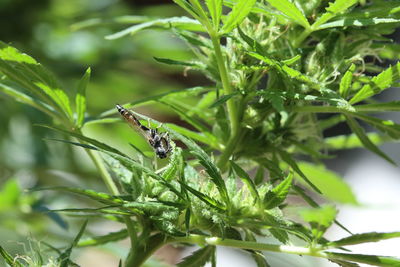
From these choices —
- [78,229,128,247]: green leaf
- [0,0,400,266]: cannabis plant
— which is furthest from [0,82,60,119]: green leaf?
[78,229,128,247]: green leaf

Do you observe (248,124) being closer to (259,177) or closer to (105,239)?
(259,177)

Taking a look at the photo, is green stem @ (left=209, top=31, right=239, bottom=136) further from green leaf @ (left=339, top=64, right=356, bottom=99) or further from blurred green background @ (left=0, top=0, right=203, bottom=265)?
blurred green background @ (left=0, top=0, right=203, bottom=265)

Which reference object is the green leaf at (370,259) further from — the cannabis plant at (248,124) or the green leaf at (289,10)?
the green leaf at (289,10)

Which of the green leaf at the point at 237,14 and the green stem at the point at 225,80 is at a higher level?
the green leaf at the point at 237,14

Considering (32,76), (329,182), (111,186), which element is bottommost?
(329,182)

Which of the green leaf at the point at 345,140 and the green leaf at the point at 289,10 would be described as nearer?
the green leaf at the point at 289,10

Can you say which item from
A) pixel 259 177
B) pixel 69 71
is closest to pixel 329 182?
pixel 259 177

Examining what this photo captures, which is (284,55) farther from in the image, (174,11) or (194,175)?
(174,11)

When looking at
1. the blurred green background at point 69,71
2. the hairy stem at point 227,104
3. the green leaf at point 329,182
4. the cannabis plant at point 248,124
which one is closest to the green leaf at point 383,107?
the cannabis plant at point 248,124
